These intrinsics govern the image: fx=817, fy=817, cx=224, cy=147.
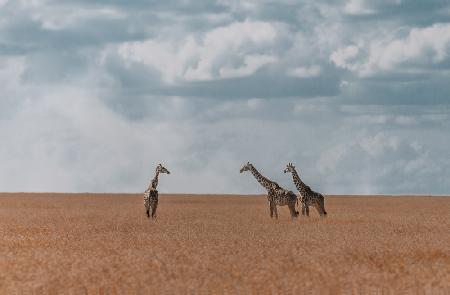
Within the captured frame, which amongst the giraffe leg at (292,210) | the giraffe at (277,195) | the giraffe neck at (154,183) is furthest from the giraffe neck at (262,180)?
the giraffe neck at (154,183)

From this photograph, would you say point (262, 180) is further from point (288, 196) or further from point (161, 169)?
point (161, 169)

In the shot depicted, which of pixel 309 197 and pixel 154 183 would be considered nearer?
pixel 309 197

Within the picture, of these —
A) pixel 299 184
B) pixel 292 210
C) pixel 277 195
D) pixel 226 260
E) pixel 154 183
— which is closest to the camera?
pixel 226 260

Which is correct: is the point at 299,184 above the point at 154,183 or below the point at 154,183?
below

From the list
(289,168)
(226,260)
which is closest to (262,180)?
(289,168)

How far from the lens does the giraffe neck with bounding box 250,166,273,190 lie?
33.9 meters

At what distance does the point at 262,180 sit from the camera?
113 ft

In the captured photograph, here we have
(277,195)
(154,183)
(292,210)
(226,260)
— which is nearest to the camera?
(226,260)

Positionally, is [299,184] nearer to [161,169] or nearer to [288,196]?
[288,196]

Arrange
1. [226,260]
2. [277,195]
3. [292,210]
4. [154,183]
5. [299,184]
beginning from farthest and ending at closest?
[154,183], [299,184], [277,195], [292,210], [226,260]

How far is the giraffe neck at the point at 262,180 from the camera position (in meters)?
33.9

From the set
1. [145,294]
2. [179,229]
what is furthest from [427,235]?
[145,294]

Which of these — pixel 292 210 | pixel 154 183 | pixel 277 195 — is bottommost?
pixel 292 210

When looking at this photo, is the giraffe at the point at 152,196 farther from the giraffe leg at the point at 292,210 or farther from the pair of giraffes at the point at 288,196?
the giraffe leg at the point at 292,210
